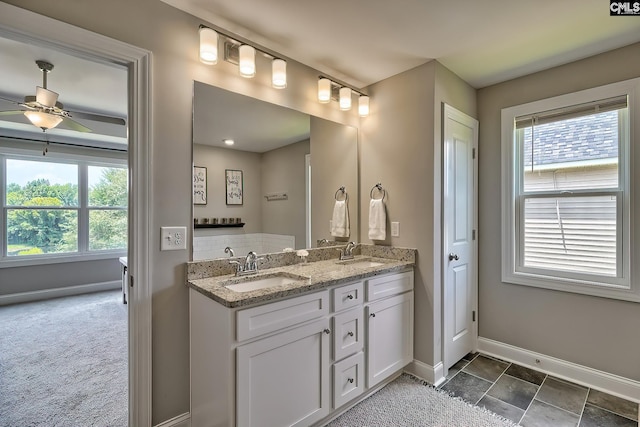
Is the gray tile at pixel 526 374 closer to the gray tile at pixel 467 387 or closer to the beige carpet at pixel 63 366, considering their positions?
the gray tile at pixel 467 387

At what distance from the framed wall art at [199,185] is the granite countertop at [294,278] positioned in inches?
18.9

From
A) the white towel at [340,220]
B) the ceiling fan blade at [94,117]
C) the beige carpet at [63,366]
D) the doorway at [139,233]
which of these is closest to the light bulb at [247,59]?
the doorway at [139,233]

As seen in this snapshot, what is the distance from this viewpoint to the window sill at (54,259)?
164 inches

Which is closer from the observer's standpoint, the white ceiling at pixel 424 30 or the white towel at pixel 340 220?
the white ceiling at pixel 424 30

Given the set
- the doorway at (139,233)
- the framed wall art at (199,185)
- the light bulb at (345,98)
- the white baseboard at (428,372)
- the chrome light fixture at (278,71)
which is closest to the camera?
the doorway at (139,233)

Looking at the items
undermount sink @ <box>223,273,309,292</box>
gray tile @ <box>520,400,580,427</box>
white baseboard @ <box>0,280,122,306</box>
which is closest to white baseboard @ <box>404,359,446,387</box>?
gray tile @ <box>520,400,580,427</box>

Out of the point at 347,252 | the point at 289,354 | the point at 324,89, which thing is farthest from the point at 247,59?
the point at 289,354

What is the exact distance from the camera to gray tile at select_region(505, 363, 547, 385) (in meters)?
2.29

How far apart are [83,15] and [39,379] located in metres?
2.64

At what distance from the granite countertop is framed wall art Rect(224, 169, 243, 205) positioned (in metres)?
0.52

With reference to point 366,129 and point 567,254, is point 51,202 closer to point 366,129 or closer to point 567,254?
→ point 366,129

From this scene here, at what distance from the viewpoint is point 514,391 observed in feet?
7.03

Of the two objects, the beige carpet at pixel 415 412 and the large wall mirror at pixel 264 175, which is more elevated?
the large wall mirror at pixel 264 175

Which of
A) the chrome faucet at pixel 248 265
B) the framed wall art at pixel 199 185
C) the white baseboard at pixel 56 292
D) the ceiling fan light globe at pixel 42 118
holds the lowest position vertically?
the white baseboard at pixel 56 292
